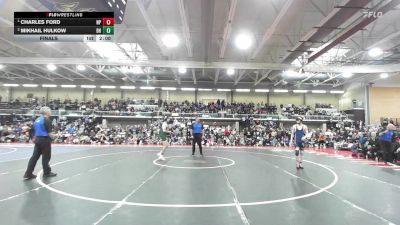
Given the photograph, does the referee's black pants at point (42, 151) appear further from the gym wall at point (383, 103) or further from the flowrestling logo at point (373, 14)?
the gym wall at point (383, 103)

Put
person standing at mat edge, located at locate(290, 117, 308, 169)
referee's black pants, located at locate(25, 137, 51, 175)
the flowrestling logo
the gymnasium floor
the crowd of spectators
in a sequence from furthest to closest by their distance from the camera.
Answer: the crowd of spectators < the flowrestling logo < person standing at mat edge, located at locate(290, 117, 308, 169) < referee's black pants, located at locate(25, 137, 51, 175) < the gymnasium floor

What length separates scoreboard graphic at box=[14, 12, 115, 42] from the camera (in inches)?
280

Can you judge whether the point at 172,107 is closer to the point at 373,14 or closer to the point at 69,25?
the point at 373,14

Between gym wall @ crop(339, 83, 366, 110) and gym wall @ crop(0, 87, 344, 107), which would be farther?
gym wall @ crop(0, 87, 344, 107)

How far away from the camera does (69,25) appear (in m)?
7.11

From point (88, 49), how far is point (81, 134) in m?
9.11

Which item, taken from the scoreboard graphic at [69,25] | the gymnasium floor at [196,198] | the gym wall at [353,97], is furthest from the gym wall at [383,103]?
the scoreboard graphic at [69,25]

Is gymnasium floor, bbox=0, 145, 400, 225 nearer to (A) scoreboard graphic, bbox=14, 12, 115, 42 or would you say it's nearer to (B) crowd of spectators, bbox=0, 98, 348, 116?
(A) scoreboard graphic, bbox=14, 12, 115, 42

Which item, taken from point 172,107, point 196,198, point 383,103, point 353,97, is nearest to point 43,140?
point 196,198

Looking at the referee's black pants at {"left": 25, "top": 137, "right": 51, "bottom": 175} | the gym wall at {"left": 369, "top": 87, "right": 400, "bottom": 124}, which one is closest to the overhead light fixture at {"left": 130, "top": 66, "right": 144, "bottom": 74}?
the referee's black pants at {"left": 25, "top": 137, "right": 51, "bottom": 175}

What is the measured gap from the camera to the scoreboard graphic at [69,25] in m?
7.11

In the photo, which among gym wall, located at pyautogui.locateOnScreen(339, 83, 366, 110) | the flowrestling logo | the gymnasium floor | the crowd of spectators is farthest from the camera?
the crowd of spectators

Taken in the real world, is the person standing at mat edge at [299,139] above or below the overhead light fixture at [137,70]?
below

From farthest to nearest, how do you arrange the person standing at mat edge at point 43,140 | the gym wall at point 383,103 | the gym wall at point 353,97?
the gym wall at point 353,97
the gym wall at point 383,103
the person standing at mat edge at point 43,140
